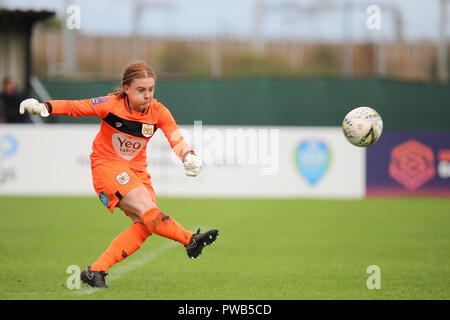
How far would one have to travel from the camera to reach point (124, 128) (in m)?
6.14

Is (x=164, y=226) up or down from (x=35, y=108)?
down

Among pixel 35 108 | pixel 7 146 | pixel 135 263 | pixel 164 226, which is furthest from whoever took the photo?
pixel 7 146

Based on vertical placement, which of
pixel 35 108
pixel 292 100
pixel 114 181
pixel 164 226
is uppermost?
pixel 292 100

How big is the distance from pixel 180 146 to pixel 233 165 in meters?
10.8

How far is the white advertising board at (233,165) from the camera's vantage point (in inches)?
663

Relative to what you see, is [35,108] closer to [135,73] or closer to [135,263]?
[135,73]

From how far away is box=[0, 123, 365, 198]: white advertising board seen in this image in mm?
16844

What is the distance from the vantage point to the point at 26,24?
19922mm

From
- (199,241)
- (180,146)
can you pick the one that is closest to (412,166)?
(180,146)

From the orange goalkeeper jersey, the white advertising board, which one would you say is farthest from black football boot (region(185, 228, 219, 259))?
the white advertising board

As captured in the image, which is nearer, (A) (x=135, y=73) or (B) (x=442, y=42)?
(A) (x=135, y=73)

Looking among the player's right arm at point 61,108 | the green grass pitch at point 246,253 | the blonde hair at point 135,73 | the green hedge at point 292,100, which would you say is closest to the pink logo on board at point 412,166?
the green hedge at point 292,100

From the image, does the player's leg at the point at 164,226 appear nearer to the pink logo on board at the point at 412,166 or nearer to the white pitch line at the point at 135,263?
the white pitch line at the point at 135,263
